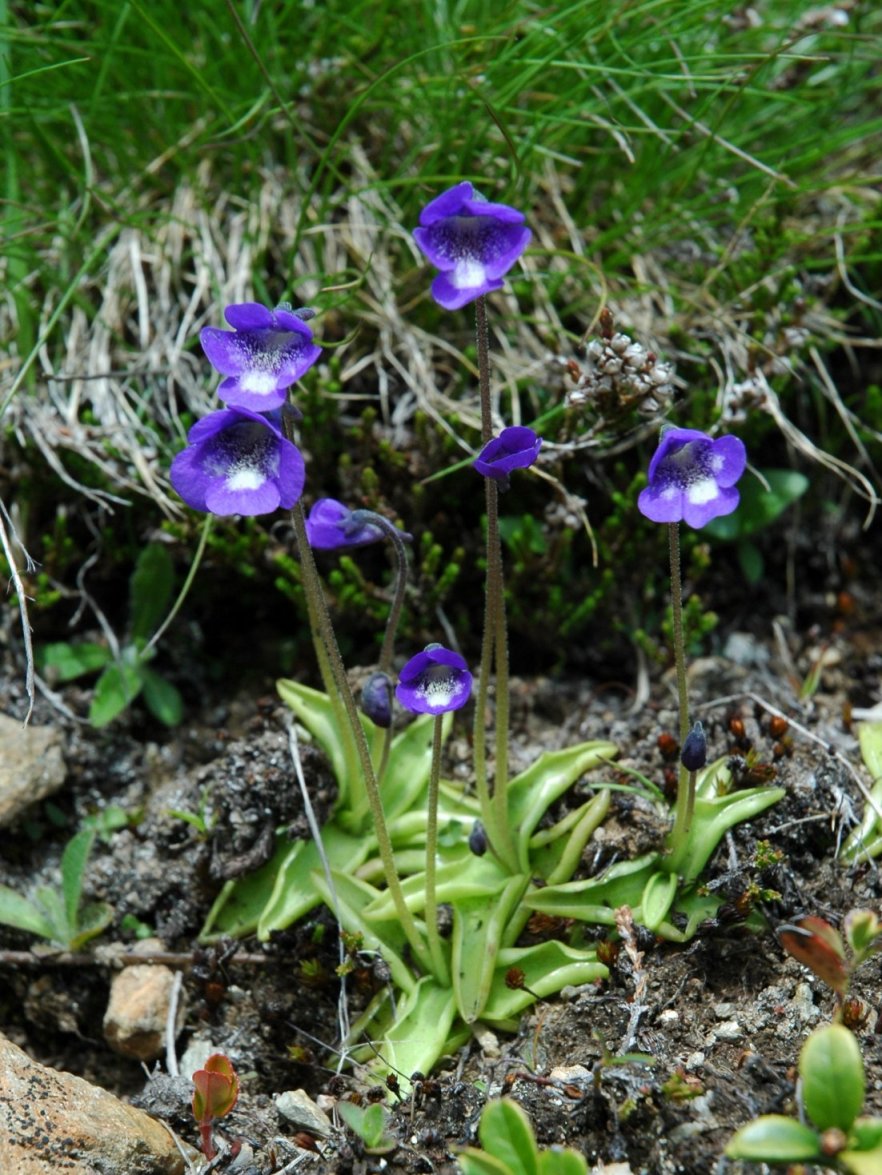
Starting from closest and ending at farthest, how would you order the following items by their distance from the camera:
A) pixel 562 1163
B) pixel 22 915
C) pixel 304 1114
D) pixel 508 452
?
pixel 562 1163 < pixel 508 452 < pixel 304 1114 < pixel 22 915

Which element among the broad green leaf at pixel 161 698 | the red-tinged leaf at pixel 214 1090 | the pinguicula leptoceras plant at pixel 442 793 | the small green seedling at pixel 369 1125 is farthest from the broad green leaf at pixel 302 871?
the broad green leaf at pixel 161 698

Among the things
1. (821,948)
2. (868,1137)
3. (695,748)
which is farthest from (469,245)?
(868,1137)

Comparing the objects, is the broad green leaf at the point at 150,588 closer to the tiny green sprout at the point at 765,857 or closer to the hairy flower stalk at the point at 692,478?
the hairy flower stalk at the point at 692,478

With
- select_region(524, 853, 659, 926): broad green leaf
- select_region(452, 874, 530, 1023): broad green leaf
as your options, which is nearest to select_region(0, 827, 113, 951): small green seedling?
select_region(452, 874, 530, 1023): broad green leaf

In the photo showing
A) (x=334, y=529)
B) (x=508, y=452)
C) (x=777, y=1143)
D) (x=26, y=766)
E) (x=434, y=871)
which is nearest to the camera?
(x=777, y=1143)

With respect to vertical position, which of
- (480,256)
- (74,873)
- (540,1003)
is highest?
(480,256)

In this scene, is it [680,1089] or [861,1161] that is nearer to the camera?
[861,1161]

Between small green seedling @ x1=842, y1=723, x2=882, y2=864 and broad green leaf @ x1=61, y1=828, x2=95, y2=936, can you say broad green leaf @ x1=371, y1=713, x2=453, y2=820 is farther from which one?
small green seedling @ x1=842, y1=723, x2=882, y2=864

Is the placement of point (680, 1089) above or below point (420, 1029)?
above

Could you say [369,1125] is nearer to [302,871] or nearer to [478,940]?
[478,940]

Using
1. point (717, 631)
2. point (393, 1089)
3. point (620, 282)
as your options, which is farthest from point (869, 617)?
point (393, 1089)
